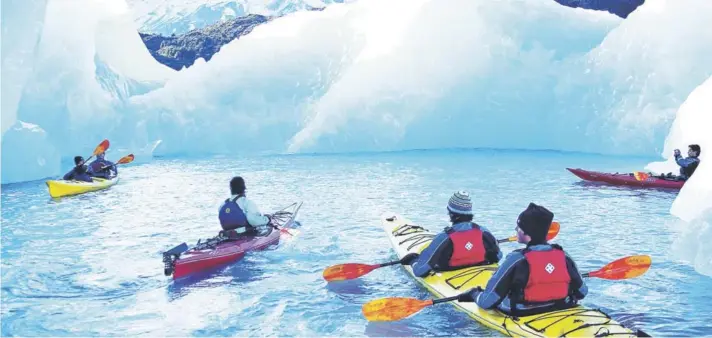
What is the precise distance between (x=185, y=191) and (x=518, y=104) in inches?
382

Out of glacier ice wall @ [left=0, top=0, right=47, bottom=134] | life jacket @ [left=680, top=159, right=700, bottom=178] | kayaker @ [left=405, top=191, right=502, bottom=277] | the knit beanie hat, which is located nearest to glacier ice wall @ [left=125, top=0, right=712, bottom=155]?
life jacket @ [left=680, top=159, right=700, bottom=178]

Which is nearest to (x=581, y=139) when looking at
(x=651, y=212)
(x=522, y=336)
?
(x=651, y=212)

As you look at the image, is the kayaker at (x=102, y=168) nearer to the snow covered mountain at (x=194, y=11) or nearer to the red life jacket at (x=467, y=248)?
the red life jacket at (x=467, y=248)

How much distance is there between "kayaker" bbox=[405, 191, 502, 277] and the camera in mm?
5344

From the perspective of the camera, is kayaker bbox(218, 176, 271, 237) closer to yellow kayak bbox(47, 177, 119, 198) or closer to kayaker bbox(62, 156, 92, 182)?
yellow kayak bbox(47, 177, 119, 198)

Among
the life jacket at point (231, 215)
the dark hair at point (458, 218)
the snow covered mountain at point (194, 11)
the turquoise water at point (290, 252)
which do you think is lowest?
the turquoise water at point (290, 252)

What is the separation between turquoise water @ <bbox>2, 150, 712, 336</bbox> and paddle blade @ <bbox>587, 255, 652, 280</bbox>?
22 cm

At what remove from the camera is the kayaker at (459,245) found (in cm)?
534

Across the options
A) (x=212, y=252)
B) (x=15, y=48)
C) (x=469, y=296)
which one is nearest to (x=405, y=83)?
(x=15, y=48)

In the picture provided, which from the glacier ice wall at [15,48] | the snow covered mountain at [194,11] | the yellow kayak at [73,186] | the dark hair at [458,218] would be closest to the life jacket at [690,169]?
the dark hair at [458,218]

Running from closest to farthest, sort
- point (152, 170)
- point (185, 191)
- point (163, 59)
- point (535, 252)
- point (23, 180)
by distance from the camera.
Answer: point (535, 252) < point (185, 191) < point (23, 180) < point (152, 170) < point (163, 59)

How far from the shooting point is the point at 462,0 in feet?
59.8

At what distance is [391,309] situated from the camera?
15.9ft

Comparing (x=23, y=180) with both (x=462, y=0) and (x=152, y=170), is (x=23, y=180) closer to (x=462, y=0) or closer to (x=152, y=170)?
(x=152, y=170)
